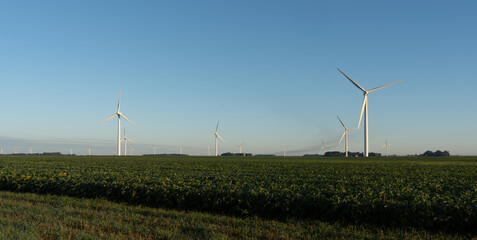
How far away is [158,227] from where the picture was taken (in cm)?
1169

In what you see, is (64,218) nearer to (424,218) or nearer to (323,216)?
(323,216)

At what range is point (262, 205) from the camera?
14055mm

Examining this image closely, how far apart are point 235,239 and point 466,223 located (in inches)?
305

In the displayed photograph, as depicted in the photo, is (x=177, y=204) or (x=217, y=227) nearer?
(x=217, y=227)

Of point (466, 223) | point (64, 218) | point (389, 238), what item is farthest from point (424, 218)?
point (64, 218)

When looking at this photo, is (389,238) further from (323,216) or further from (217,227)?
(217,227)

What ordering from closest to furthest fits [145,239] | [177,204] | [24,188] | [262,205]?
[145,239], [262,205], [177,204], [24,188]

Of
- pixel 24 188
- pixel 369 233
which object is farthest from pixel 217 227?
pixel 24 188

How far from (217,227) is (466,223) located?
8.35 metres

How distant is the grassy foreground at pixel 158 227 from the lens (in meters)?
10.7

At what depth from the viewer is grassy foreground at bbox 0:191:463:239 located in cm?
1072

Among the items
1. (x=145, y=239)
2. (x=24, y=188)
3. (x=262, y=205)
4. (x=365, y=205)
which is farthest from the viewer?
(x=24, y=188)

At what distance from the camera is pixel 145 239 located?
1027 centimetres

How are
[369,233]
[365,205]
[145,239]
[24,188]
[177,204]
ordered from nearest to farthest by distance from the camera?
[145,239] < [369,233] < [365,205] < [177,204] < [24,188]
